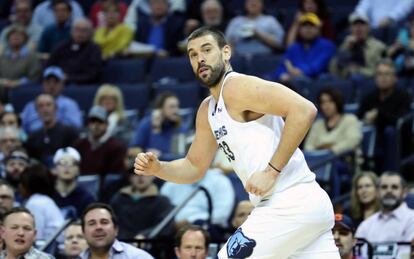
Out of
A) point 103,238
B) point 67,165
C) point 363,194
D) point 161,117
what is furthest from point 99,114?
point 103,238

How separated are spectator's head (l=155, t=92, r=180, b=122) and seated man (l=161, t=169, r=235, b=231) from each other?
4.35 ft

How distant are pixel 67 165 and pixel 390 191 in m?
3.26

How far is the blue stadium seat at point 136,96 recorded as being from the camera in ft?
46.9

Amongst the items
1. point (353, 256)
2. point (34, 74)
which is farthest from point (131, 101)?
point (353, 256)

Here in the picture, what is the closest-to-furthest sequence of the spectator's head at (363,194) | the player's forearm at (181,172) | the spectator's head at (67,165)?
the player's forearm at (181,172), the spectator's head at (363,194), the spectator's head at (67,165)

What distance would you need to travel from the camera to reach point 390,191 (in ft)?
33.3

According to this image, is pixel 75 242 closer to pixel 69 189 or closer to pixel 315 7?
pixel 69 189

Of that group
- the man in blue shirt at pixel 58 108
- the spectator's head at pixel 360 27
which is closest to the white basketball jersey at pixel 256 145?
the man in blue shirt at pixel 58 108

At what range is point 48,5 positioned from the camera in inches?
647

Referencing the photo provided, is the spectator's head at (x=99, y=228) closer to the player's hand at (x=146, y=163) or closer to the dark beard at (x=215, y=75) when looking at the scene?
the player's hand at (x=146, y=163)

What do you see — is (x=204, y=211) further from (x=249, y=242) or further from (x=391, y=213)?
(x=249, y=242)

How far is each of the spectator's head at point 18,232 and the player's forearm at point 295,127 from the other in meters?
3.16

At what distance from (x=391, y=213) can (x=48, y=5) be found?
796 centimetres

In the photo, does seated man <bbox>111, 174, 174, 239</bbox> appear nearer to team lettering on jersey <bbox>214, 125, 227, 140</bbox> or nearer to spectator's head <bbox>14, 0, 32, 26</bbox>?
team lettering on jersey <bbox>214, 125, 227, 140</bbox>
